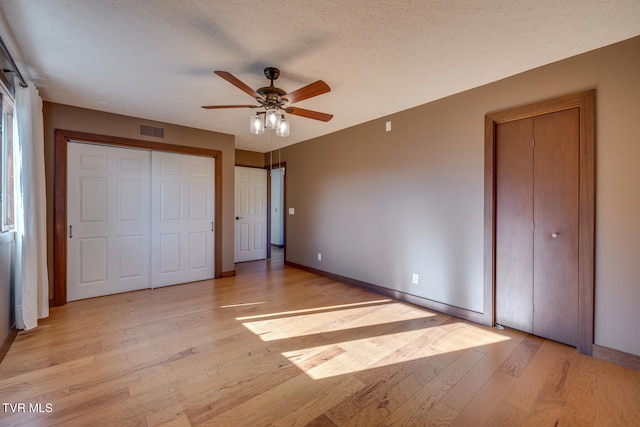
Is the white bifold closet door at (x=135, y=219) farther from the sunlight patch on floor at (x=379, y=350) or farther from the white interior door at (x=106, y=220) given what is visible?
the sunlight patch on floor at (x=379, y=350)

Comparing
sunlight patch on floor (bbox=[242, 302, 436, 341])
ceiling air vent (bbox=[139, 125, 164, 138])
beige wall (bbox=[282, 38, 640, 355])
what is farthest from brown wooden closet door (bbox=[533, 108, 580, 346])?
ceiling air vent (bbox=[139, 125, 164, 138])

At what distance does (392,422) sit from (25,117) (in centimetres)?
406

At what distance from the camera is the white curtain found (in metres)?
2.69

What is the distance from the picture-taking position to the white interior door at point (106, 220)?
3594 mm

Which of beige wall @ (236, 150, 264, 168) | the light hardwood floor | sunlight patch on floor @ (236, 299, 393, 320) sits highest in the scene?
beige wall @ (236, 150, 264, 168)

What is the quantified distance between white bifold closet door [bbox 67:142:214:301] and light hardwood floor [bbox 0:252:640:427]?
766 millimetres

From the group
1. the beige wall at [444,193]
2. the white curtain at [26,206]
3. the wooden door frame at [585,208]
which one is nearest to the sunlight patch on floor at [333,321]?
the beige wall at [444,193]

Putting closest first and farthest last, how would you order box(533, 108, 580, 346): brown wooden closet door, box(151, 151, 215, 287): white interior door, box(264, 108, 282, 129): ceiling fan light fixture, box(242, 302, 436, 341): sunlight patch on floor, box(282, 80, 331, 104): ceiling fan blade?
box(282, 80, 331, 104): ceiling fan blade
box(533, 108, 580, 346): brown wooden closet door
box(264, 108, 282, 129): ceiling fan light fixture
box(242, 302, 436, 341): sunlight patch on floor
box(151, 151, 215, 287): white interior door

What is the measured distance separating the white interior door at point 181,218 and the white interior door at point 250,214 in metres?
1.29

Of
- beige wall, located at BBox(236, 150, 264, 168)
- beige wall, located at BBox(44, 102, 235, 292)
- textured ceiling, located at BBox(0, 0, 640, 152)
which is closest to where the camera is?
textured ceiling, located at BBox(0, 0, 640, 152)

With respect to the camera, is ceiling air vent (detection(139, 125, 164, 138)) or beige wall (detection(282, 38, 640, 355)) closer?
beige wall (detection(282, 38, 640, 355))

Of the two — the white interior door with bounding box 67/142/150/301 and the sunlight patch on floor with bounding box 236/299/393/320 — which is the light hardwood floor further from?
the white interior door with bounding box 67/142/150/301

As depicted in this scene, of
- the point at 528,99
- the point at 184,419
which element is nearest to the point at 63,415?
the point at 184,419

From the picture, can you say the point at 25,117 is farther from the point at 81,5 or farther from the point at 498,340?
the point at 498,340
